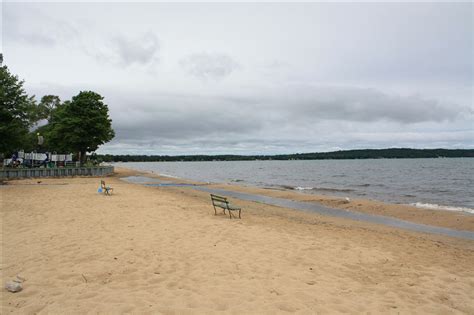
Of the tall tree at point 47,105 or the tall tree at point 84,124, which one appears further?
the tall tree at point 47,105

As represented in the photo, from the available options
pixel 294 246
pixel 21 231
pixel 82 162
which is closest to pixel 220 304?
pixel 294 246

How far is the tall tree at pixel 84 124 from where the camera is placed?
42219mm

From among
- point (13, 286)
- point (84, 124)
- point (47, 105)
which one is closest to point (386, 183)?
point (84, 124)

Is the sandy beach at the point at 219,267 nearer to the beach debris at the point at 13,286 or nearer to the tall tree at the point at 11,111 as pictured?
the beach debris at the point at 13,286

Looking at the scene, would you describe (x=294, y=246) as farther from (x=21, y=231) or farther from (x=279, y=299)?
(x=21, y=231)

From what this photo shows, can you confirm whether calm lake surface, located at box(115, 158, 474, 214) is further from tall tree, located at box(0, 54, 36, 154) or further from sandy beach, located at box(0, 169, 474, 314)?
tall tree, located at box(0, 54, 36, 154)

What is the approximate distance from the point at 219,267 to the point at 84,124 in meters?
41.0

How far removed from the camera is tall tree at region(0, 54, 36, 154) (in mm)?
24531

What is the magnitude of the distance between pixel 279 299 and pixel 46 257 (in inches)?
210

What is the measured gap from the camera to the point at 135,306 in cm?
Result: 505

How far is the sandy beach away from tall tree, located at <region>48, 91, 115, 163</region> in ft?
106

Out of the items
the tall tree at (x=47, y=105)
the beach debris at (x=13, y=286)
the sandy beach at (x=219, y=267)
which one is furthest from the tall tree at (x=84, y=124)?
the beach debris at (x=13, y=286)

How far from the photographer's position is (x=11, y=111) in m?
25.1

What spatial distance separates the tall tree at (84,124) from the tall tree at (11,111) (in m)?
16.1
